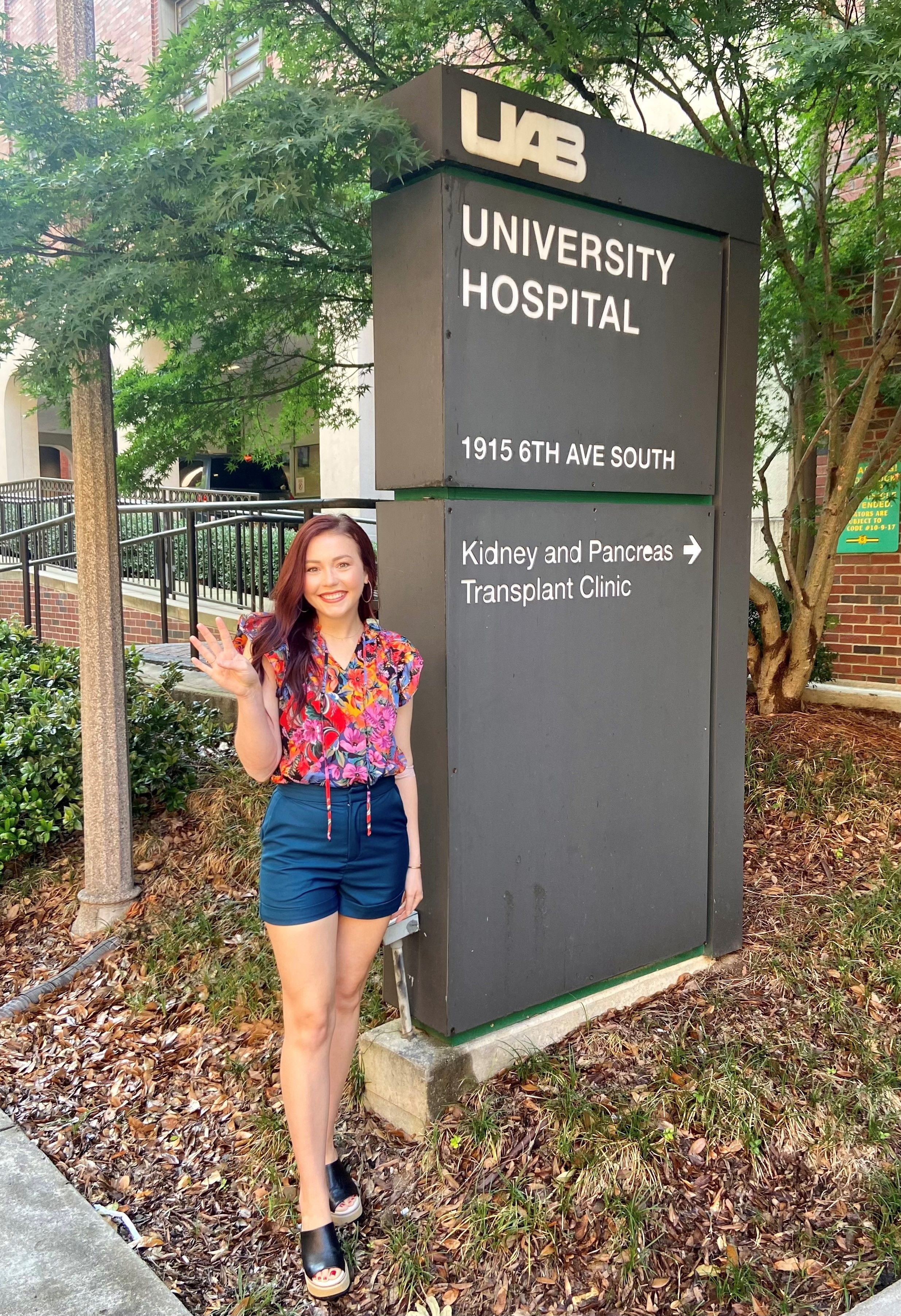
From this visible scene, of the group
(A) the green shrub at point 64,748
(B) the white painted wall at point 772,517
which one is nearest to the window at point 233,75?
(A) the green shrub at point 64,748

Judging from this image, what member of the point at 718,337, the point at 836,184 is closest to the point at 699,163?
the point at 718,337

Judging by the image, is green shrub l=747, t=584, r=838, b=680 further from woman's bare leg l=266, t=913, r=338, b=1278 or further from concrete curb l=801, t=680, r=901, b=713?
woman's bare leg l=266, t=913, r=338, b=1278

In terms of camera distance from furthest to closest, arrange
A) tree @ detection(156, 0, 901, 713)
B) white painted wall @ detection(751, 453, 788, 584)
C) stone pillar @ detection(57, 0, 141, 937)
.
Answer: white painted wall @ detection(751, 453, 788, 584) < stone pillar @ detection(57, 0, 141, 937) < tree @ detection(156, 0, 901, 713)

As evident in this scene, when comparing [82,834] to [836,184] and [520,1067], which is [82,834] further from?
[836,184]

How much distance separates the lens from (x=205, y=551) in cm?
989

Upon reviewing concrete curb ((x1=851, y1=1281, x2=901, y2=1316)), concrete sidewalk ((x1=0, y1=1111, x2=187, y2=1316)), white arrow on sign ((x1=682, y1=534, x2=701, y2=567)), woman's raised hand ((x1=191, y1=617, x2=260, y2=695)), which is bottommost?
→ concrete sidewalk ((x1=0, y1=1111, x2=187, y2=1316))

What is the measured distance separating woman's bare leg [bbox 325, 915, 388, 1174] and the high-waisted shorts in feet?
0.18

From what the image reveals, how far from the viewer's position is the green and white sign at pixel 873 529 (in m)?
7.30

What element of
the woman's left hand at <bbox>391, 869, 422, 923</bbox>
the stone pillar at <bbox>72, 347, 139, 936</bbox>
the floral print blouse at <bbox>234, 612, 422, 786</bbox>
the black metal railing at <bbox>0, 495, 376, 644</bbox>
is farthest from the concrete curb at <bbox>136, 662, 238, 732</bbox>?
the floral print blouse at <bbox>234, 612, 422, 786</bbox>

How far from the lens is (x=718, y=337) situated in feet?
12.0

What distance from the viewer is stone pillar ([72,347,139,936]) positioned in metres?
4.43

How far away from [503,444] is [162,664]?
5.07 meters

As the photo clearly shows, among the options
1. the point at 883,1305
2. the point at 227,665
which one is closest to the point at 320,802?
the point at 227,665

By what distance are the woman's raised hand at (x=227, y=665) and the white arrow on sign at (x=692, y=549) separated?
6.17ft
